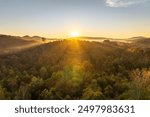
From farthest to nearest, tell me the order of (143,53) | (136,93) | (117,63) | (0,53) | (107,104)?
1. (0,53)
2. (143,53)
3. (117,63)
4. (136,93)
5. (107,104)

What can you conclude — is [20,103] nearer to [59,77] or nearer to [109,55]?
[59,77]

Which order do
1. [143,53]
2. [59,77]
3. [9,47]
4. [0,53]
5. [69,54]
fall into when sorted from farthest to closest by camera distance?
1. [9,47]
2. [0,53]
3. [69,54]
4. [143,53]
5. [59,77]

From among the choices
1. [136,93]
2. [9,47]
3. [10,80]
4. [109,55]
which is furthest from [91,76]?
[9,47]

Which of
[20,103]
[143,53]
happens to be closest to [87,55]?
[143,53]

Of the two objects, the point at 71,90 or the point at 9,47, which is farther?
the point at 9,47

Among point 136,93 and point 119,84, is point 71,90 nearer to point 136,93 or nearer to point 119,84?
point 119,84

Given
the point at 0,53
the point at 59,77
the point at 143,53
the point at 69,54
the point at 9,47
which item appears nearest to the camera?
the point at 59,77

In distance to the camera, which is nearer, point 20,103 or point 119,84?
point 20,103

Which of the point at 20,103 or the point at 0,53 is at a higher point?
the point at 20,103

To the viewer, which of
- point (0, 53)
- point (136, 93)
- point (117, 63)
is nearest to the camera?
A: point (136, 93)
